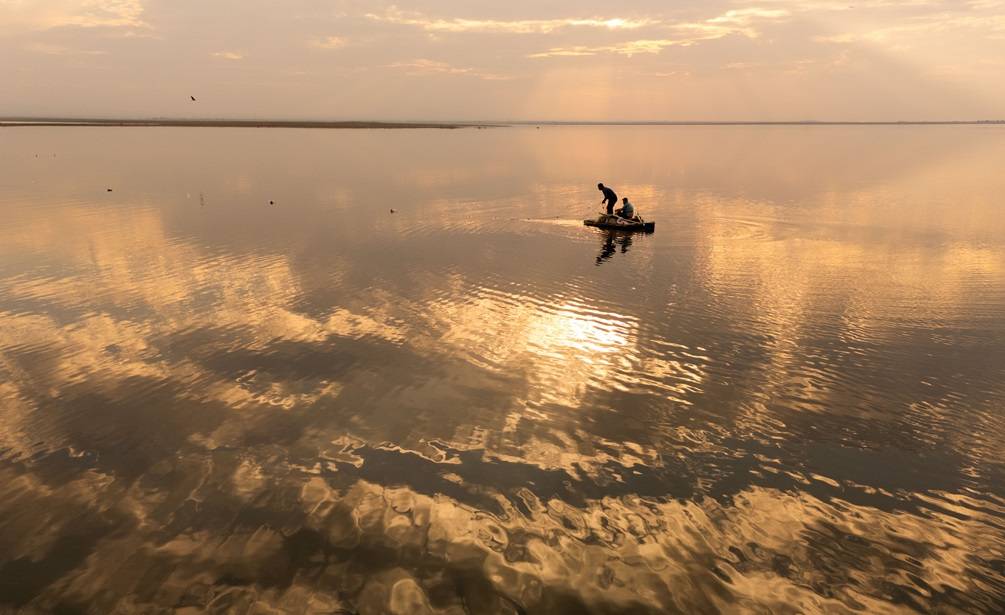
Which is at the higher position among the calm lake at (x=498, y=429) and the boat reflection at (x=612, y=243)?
the boat reflection at (x=612, y=243)

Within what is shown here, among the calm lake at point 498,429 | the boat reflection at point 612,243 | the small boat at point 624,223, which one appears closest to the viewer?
the calm lake at point 498,429

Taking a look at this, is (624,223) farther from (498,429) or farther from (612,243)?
(498,429)

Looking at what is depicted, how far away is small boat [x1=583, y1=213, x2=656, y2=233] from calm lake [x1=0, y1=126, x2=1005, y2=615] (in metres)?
6.42

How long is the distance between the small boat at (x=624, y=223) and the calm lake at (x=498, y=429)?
6.42 meters

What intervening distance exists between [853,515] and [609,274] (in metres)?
18.0

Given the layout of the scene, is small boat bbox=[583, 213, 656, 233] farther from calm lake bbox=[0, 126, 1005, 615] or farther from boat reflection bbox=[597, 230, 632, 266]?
calm lake bbox=[0, 126, 1005, 615]

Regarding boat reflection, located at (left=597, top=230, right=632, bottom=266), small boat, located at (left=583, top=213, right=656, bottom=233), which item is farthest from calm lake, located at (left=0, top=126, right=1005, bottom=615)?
small boat, located at (left=583, top=213, right=656, bottom=233)

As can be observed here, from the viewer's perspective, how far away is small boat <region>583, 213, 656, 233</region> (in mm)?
37156

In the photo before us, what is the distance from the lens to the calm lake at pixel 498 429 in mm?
8844

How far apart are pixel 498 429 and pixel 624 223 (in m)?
27.5

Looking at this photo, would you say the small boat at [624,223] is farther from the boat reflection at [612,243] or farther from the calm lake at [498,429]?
the calm lake at [498,429]

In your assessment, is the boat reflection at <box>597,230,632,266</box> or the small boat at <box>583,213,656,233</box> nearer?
the boat reflection at <box>597,230,632,266</box>

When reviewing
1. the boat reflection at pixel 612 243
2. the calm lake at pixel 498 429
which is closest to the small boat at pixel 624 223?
the boat reflection at pixel 612 243

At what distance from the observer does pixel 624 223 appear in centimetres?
3738
